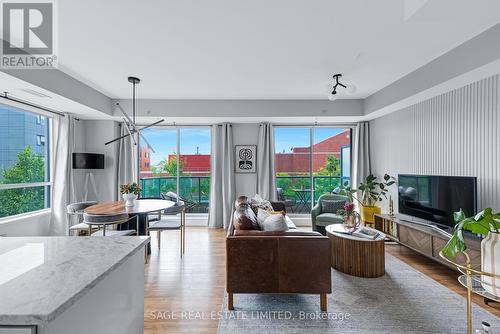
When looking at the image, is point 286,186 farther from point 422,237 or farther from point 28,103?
point 28,103

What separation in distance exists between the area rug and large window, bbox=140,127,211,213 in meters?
3.50

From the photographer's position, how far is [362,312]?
7.14 feet

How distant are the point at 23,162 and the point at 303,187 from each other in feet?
17.2

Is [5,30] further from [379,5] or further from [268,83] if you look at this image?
[379,5]

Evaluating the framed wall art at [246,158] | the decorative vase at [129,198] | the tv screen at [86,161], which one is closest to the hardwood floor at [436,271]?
the framed wall art at [246,158]

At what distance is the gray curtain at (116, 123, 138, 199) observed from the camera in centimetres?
503

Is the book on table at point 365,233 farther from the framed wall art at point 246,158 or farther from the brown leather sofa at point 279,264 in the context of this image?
the framed wall art at point 246,158

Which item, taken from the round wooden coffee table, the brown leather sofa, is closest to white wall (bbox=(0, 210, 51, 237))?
the brown leather sofa

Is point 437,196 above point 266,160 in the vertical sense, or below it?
below

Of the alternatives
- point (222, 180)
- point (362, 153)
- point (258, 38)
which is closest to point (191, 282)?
point (222, 180)

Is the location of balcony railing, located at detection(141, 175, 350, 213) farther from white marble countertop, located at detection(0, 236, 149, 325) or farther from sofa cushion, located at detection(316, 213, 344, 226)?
white marble countertop, located at detection(0, 236, 149, 325)

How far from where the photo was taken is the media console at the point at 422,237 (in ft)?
8.21

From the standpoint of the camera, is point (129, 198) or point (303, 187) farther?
point (303, 187)

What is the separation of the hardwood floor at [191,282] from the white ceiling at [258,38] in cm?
268
